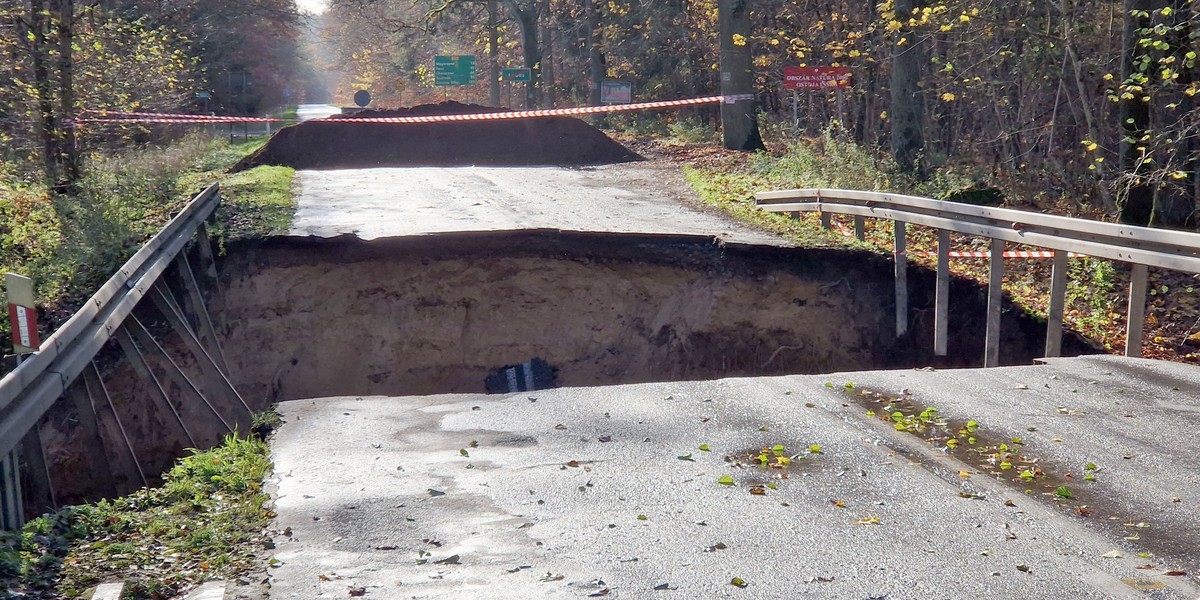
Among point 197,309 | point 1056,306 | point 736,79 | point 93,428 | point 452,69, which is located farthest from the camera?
point 452,69

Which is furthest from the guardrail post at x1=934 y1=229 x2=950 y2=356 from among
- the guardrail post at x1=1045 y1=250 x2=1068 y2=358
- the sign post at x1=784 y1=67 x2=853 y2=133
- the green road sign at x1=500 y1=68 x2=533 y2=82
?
the green road sign at x1=500 y1=68 x2=533 y2=82

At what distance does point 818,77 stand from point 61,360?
1640cm

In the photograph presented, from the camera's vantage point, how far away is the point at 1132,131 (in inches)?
496

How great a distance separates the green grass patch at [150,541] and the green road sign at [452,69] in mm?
46687

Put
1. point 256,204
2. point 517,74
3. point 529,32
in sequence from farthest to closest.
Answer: point 529,32 → point 517,74 → point 256,204

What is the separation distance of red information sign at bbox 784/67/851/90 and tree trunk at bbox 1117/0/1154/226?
761 cm

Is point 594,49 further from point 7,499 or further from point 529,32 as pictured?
point 7,499

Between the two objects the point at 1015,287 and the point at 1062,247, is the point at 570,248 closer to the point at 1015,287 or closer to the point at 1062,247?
the point at 1015,287

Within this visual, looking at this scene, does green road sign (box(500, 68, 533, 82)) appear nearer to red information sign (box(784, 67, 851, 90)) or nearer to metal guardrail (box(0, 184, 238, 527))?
red information sign (box(784, 67, 851, 90))

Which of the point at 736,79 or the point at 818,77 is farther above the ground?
the point at 736,79

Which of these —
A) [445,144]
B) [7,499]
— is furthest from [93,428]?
[445,144]

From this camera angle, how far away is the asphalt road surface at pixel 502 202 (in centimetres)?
1496

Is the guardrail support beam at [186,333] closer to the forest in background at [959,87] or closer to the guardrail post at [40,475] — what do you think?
the guardrail post at [40,475]

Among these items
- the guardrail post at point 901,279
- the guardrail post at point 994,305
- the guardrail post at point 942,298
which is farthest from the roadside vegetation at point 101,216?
the guardrail post at point 994,305
